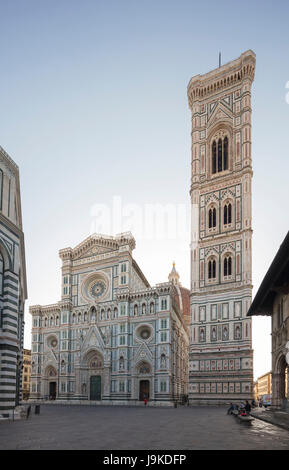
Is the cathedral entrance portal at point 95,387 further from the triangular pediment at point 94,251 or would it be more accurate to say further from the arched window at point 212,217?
the arched window at point 212,217

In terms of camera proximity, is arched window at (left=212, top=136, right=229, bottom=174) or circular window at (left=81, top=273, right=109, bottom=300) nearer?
arched window at (left=212, top=136, right=229, bottom=174)

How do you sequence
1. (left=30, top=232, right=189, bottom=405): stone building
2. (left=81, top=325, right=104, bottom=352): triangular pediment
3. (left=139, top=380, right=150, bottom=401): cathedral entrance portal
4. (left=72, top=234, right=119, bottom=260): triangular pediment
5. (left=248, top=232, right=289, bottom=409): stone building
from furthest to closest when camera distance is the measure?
(left=72, top=234, right=119, bottom=260): triangular pediment
(left=81, top=325, right=104, bottom=352): triangular pediment
(left=30, top=232, right=189, bottom=405): stone building
(left=139, top=380, right=150, bottom=401): cathedral entrance portal
(left=248, top=232, right=289, bottom=409): stone building

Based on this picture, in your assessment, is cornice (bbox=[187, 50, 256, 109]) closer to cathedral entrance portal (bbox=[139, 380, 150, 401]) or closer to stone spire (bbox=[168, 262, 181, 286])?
cathedral entrance portal (bbox=[139, 380, 150, 401])

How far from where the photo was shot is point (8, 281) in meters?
25.8

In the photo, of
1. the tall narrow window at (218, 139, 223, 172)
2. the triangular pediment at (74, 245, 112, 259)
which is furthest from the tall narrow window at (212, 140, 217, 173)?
the triangular pediment at (74, 245, 112, 259)

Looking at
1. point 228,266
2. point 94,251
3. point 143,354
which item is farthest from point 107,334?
point 228,266

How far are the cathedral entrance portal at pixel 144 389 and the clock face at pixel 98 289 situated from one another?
14215 millimetres

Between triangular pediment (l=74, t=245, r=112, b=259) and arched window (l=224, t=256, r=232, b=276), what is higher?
triangular pediment (l=74, t=245, r=112, b=259)

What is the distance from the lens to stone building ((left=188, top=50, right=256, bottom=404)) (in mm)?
54250

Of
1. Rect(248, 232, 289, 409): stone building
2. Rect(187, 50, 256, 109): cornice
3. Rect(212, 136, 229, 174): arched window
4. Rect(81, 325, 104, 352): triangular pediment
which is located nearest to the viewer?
Rect(248, 232, 289, 409): stone building

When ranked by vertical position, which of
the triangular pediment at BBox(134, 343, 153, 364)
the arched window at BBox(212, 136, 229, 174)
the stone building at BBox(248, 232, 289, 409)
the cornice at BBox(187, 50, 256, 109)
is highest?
the cornice at BBox(187, 50, 256, 109)

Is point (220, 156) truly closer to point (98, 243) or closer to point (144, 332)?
point (98, 243)
